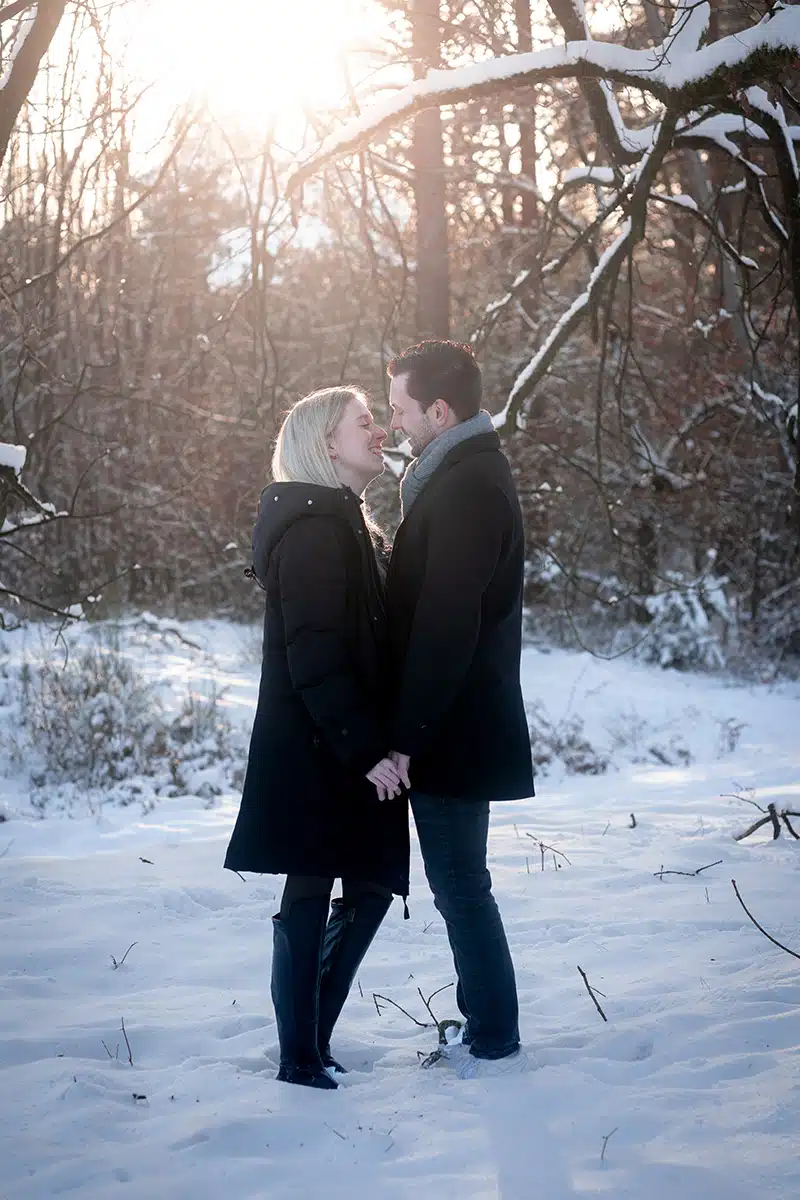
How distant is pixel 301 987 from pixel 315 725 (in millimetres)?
662

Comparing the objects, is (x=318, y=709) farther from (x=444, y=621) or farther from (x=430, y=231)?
(x=430, y=231)

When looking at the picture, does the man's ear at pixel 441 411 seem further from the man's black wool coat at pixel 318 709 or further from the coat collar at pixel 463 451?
the man's black wool coat at pixel 318 709

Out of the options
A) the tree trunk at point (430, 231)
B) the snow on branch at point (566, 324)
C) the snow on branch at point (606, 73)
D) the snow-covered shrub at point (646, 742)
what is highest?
the tree trunk at point (430, 231)

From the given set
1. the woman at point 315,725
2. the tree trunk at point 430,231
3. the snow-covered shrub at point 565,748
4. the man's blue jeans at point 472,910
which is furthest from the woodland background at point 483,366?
the man's blue jeans at point 472,910

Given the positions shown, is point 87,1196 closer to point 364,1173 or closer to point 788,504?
point 364,1173

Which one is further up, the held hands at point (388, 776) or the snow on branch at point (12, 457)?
the snow on branch at point (12, 457)

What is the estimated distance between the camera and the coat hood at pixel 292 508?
2.78 m

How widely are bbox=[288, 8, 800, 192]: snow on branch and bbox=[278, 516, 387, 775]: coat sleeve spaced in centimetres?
183

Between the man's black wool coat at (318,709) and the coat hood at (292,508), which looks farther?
the coat hood at (292,508)

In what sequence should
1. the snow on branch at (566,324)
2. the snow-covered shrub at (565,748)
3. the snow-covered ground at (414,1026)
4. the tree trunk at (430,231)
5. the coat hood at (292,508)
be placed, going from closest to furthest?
the snow-covered ground at (414,1026) < the coat hood at (292,508) < the snow on branch at (566,324) < the snow-covered shrub at (565,748) < the tree trunk at (430,231)

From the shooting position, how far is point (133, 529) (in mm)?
13383

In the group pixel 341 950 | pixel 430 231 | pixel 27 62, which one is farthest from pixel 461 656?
pixel 430 231

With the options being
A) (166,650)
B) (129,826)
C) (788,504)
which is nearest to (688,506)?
(788,504)

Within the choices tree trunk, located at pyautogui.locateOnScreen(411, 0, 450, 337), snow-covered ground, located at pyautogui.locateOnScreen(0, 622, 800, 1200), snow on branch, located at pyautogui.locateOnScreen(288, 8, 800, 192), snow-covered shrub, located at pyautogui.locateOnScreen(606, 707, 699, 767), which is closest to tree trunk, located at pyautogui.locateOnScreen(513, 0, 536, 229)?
tree trunk, located at pyautogui.locateOnScreen(411, 0, 450, 337)
